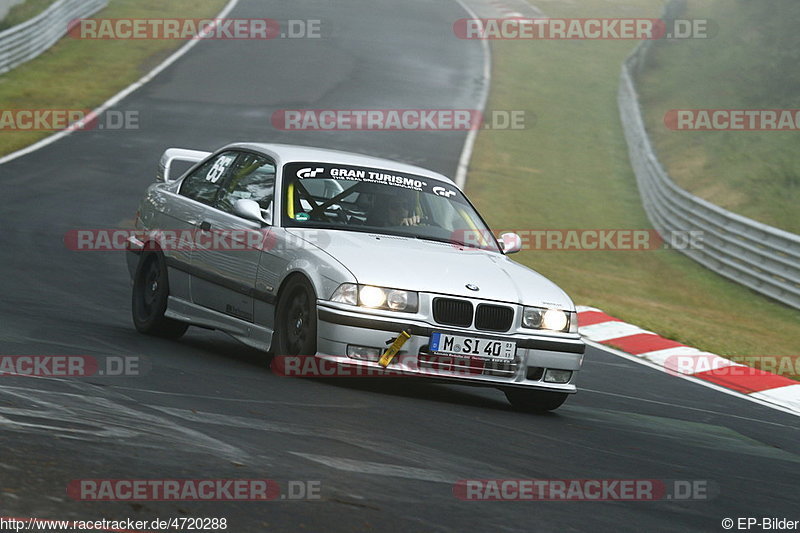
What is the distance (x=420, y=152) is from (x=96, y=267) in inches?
524

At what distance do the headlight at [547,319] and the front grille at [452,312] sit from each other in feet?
1.27

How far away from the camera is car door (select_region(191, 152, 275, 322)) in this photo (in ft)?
28.7

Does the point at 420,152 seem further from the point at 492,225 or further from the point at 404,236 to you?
the point at 404,236

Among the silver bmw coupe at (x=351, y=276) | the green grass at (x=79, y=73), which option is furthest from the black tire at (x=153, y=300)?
the green grass at (x=79, y=73)

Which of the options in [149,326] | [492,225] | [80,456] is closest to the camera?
[80,456]

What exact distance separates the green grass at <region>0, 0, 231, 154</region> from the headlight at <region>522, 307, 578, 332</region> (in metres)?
16.0

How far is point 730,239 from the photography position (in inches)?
770

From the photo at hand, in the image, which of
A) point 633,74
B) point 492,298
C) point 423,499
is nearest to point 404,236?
point 492,298

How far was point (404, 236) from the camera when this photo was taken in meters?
8.84

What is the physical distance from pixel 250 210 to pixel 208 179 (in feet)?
4.24

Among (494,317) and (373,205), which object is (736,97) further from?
(494,317)

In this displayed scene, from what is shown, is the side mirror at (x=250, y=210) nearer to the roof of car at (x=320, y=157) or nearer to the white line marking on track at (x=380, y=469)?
the roof of car at (x=320, y=157)

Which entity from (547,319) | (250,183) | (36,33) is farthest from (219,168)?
(36,33)

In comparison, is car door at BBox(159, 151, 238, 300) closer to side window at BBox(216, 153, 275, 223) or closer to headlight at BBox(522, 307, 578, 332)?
side window at BBox(216, 153, 275, 223)
